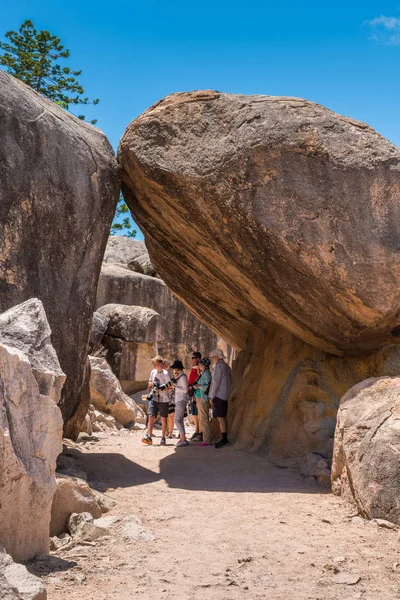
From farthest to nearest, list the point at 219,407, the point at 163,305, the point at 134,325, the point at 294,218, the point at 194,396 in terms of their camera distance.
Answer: the point at 163,305
the point at 134,325
the point at 194,396
the point at 219,407
the point at 294,218

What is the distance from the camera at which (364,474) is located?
502 centimetres

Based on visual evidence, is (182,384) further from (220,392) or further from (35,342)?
(35,342)

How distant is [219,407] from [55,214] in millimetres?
3353

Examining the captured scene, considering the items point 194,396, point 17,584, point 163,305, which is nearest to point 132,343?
point 163,305

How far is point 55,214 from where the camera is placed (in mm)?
6656

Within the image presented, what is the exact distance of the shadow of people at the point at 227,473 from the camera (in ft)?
20.6

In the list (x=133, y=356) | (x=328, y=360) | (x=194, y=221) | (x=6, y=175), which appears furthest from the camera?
(x=133, y=356)

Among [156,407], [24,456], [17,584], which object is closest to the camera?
[17,584]

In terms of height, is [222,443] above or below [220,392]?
below

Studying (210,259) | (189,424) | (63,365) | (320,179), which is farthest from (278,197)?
(189,424)

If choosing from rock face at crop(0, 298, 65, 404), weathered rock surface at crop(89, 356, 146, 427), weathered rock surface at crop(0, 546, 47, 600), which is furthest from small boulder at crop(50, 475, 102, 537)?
weathered rock surface at crop(89, 356, 146, 427)

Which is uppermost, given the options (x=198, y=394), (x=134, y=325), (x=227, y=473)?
(x=134, y=325)

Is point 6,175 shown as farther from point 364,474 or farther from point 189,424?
point 189,424

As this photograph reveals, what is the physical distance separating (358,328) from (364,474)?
214 cm
